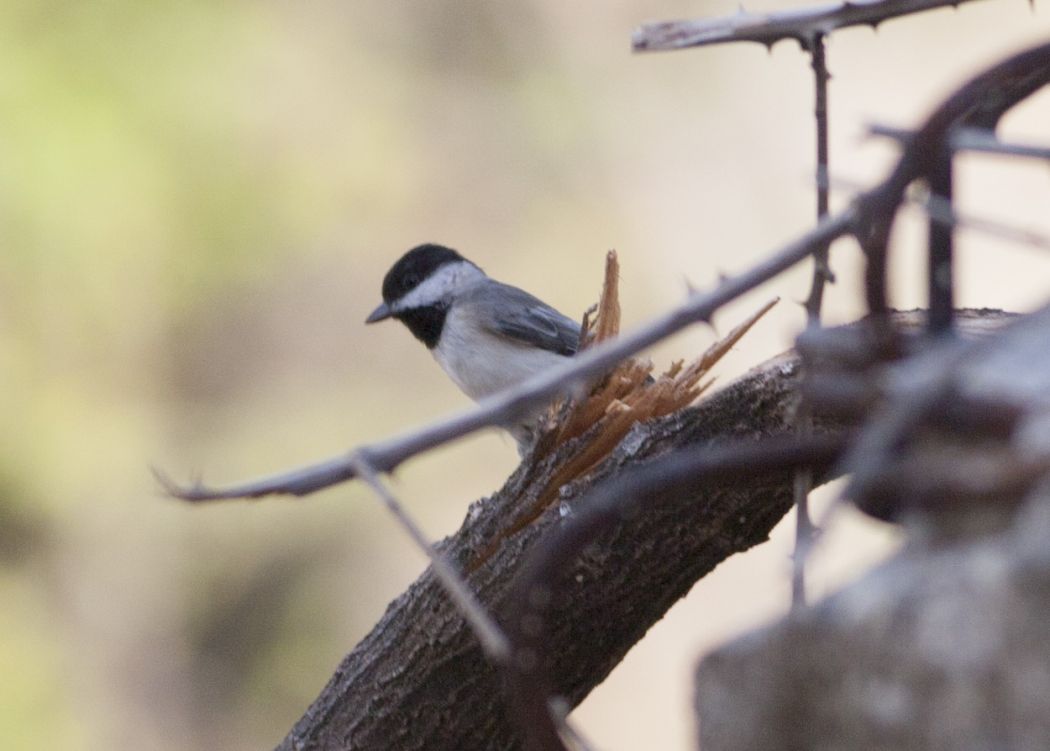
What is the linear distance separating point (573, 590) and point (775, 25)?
1229 mm

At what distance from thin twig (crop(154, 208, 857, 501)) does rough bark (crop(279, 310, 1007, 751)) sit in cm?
122

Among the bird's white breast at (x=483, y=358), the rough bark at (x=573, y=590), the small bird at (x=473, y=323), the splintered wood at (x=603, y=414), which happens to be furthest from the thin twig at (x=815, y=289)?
the bird's white breast at (x=483, y=358)

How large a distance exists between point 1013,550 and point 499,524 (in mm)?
1783

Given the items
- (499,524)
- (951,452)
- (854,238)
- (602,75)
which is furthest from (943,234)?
(602,75)

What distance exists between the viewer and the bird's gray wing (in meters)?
5.06

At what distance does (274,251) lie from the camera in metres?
7.92

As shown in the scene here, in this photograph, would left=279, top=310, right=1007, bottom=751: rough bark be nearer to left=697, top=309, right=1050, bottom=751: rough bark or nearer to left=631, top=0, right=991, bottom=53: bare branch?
left=631, top=0, right=991, bottom=53: bare branch

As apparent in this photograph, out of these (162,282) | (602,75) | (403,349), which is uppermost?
(602,75)

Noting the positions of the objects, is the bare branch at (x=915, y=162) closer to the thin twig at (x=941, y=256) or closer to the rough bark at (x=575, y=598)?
the thin twig at (x=941, y=256)

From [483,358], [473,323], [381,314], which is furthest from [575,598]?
[381,314]

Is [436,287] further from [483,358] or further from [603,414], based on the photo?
[603,414]

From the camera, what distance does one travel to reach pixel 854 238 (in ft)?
4.33

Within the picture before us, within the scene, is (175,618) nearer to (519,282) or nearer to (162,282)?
(162,282)

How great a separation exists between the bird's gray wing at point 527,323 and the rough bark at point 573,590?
2329mm
